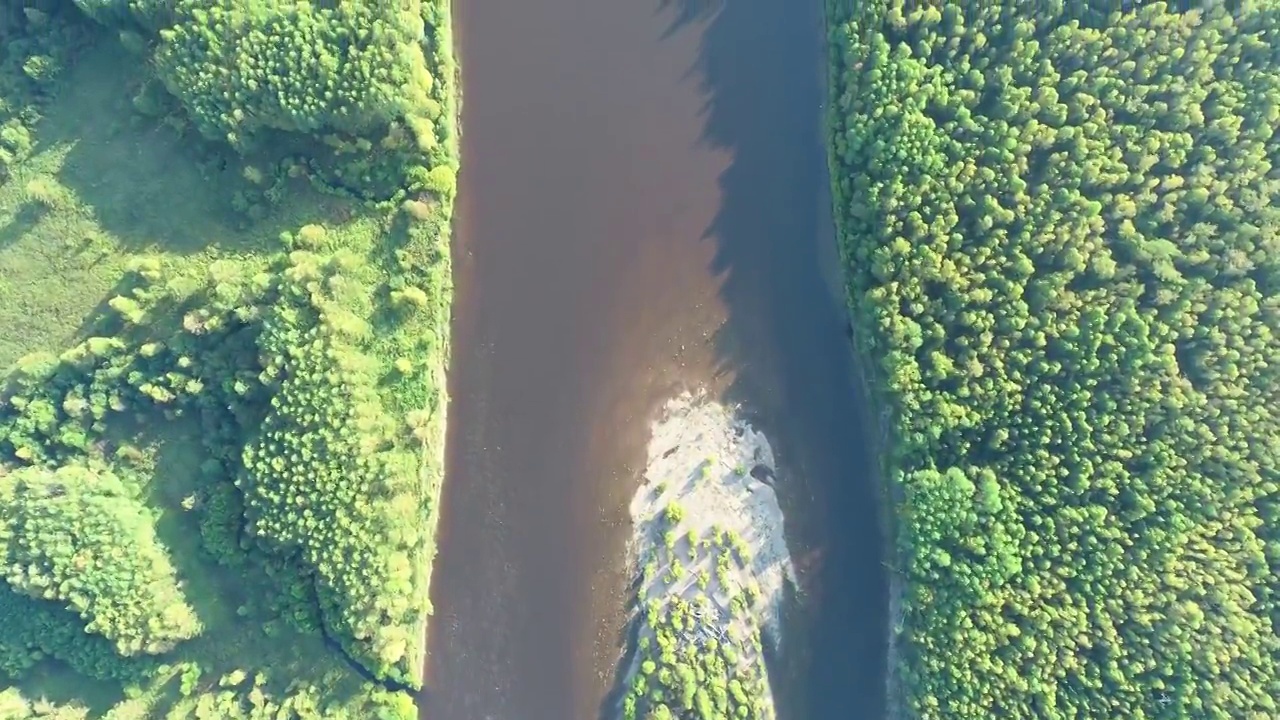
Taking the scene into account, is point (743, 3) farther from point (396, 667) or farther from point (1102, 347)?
point (396, 667)

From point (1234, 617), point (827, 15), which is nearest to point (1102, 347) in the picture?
point (1234, 617)

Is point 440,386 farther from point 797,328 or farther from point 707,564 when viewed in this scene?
point 797,328

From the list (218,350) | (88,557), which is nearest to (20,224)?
(218,350)

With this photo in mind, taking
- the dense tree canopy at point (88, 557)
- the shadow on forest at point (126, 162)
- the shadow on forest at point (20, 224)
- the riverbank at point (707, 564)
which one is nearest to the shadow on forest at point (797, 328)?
the riverbank at point (707, 564)

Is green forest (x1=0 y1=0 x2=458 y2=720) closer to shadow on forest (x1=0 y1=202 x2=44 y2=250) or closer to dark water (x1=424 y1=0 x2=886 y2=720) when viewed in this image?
shadow on forest (x1=0 y1=202 x2=44 y2=250)

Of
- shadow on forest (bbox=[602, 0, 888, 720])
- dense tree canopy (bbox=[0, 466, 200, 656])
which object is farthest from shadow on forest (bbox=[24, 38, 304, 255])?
shadow on forest (bbox=[602, 0, 888, 720])

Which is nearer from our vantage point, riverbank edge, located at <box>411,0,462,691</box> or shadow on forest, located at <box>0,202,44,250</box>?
shadow on forest, located at <box>0,202,44,250</box>
